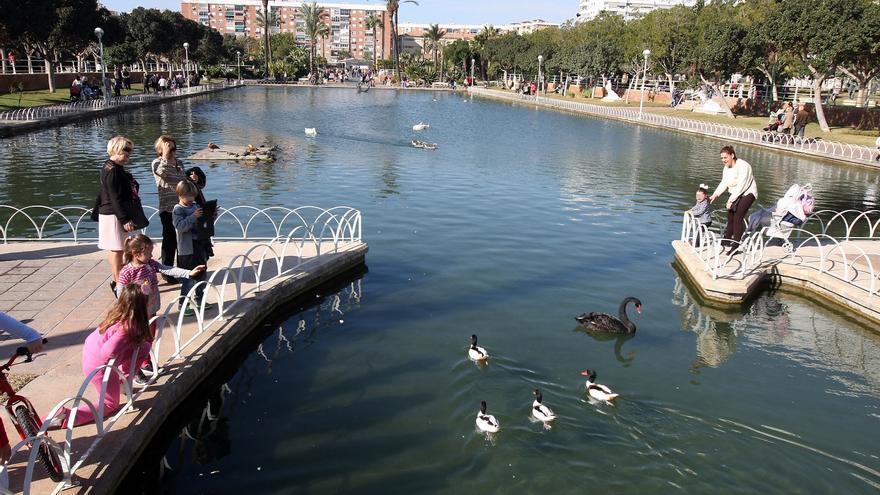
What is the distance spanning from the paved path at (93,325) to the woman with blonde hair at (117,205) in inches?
34.8

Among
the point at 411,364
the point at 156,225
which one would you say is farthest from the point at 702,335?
the point at 156,225

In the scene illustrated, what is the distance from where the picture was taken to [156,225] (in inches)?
576

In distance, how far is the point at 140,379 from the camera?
638 centimetres

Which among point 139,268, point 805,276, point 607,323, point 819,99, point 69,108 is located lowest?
point 607,323

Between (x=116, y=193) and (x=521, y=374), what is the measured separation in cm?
541

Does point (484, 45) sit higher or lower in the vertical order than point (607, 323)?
higher

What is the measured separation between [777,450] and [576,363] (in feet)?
8.43

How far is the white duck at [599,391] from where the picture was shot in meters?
7.32

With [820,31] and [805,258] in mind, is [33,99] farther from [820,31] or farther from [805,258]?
[820,31]

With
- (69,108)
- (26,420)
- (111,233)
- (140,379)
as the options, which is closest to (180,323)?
(140,379)

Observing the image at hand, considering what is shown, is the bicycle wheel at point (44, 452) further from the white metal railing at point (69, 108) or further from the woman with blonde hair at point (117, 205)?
the white metal railing at point (69, 108)

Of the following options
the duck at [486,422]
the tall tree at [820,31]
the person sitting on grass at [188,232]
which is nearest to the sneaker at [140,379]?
the person sitting on grass at [188,232]

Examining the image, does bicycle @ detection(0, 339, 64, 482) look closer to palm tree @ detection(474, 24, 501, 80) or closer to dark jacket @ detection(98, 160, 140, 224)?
dark jacket @ detection(98, 160, 140, 224)

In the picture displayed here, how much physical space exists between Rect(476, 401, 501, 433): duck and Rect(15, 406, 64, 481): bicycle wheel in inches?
150
